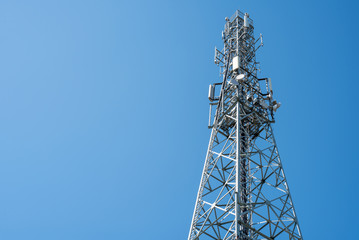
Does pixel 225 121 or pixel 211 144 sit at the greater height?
pixel 225 121

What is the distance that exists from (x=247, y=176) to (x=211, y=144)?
3.48 m

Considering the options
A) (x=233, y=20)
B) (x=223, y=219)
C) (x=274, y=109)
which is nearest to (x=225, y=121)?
(x=274, y=109)

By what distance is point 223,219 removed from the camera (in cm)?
1992

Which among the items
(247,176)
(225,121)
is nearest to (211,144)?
(225,121)

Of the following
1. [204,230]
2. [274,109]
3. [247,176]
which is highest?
[274,109]

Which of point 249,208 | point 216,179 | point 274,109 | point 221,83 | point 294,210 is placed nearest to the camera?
point 249,208

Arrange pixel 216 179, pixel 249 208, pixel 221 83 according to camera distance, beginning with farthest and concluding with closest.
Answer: pixel 221 83, pixel 216 179, pixel 249 208

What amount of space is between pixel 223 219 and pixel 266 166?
4.61m

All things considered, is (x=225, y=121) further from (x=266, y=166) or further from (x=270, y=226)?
(x=270, y=226)

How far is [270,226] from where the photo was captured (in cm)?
1988

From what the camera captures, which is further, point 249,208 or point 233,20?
point 233,20

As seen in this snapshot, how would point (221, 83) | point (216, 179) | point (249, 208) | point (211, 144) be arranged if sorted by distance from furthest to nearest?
point (221, 83)
point (211, 144)
point (216, 179)
point (249, 208)

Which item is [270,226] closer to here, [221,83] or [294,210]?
[294,210]

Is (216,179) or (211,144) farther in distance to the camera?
(211,144)
